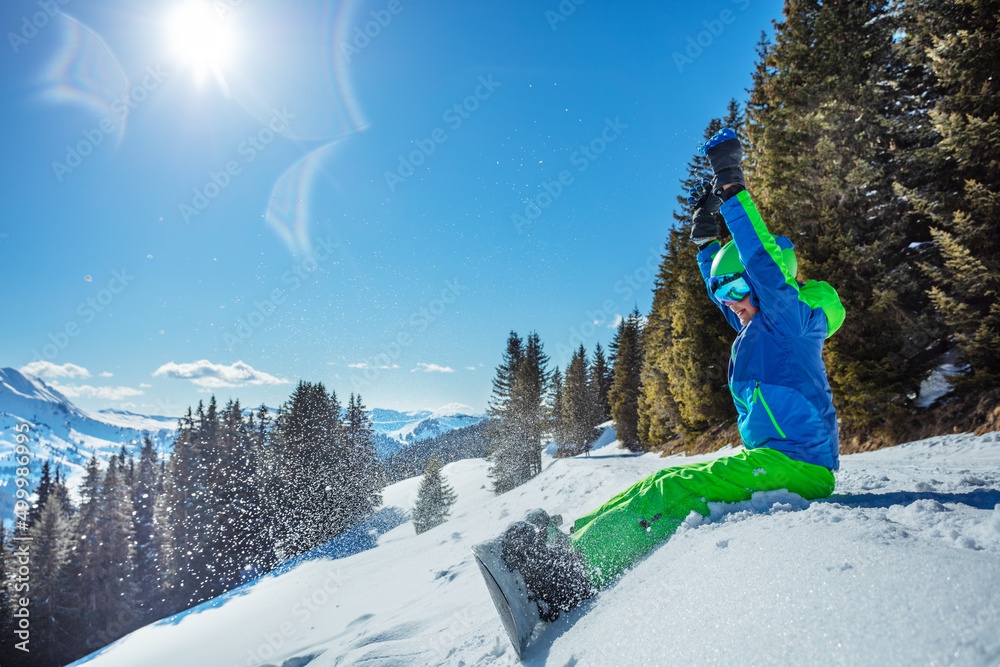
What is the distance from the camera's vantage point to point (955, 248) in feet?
21.0

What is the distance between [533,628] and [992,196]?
9.38 meters

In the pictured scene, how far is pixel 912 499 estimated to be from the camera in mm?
2297

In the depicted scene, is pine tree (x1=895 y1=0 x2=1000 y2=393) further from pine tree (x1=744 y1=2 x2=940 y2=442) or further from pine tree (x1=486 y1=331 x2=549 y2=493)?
pine tree (x1=486 y1=331 x2=549 y2=493)

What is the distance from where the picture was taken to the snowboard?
83.7 inches

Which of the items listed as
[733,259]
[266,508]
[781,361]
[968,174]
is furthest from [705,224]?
[266,508]

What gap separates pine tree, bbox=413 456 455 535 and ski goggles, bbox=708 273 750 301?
25540mm

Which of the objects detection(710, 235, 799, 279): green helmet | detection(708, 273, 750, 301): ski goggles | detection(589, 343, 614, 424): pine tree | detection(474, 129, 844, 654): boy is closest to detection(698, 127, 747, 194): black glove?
detection(474, 129, 844, 654): boy

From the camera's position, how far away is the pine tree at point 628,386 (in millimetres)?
30375

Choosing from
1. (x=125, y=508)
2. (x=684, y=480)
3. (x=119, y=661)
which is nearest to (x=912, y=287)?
(x=684, y=480)

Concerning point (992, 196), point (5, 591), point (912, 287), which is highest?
point (992, 196)

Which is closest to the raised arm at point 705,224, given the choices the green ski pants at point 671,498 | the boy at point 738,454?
the boy at point 738,454

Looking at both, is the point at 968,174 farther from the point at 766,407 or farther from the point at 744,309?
the point at 766,407

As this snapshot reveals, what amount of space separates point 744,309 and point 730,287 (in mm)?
195

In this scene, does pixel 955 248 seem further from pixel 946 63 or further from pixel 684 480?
pixel 684 480
